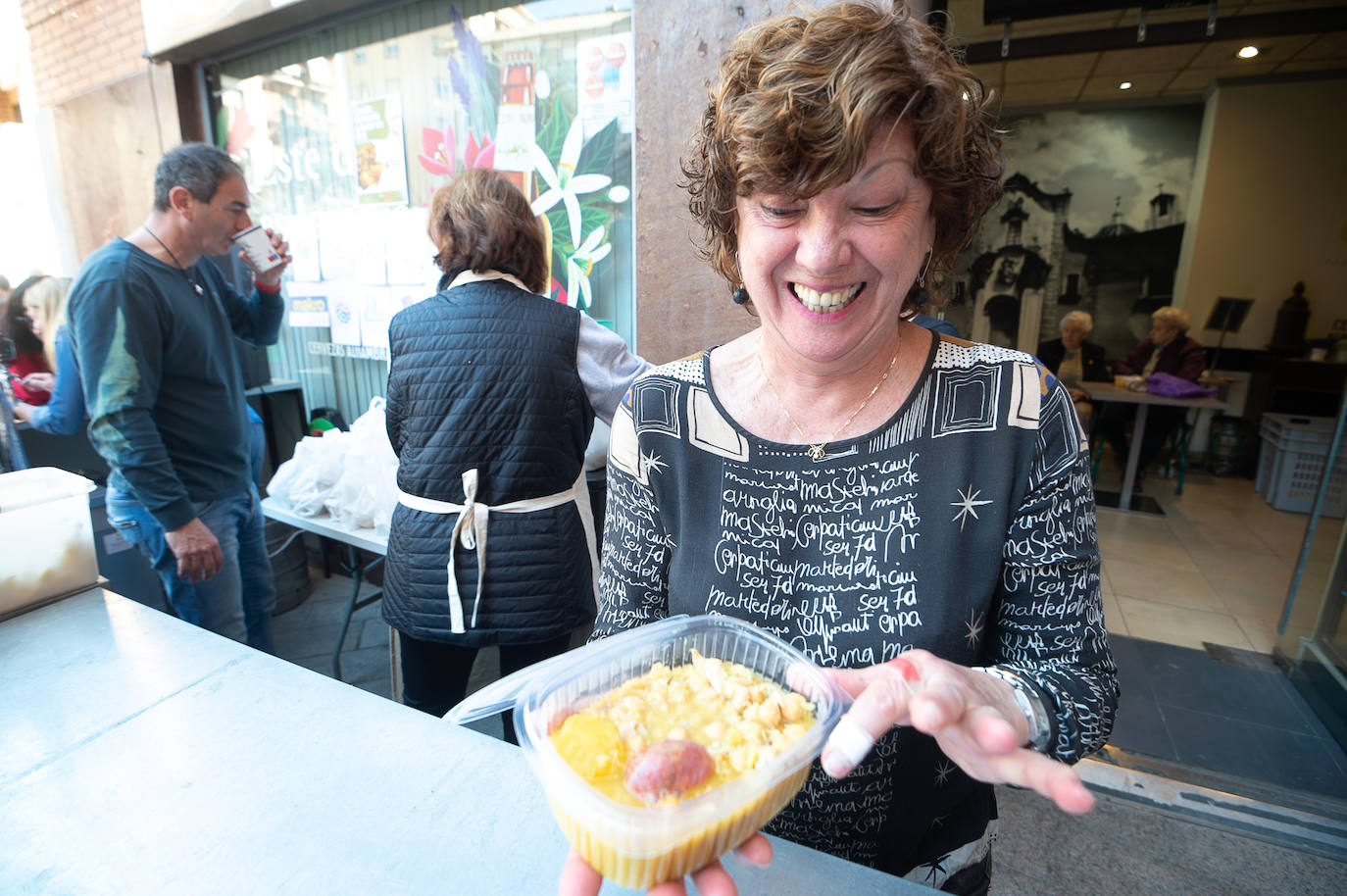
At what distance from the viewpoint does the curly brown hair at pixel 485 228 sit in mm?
2125

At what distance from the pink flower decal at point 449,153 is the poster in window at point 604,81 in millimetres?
597

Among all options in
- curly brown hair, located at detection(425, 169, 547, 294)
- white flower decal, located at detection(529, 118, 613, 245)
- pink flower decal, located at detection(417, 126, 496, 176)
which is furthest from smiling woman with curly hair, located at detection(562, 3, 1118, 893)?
pink flower decal, located at detection(417, 126, 496, 176)

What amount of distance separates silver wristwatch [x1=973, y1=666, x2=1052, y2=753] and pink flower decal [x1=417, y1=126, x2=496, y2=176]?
3.38 meters

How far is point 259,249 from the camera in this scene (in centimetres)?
292

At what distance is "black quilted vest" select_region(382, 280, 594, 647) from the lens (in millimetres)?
2092

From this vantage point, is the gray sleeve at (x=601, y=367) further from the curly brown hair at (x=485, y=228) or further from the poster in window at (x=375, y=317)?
the poster in window at (x=375, y=317)

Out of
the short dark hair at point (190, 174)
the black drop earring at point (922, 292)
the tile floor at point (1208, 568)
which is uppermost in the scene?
the short dark hair at point (190, 174)

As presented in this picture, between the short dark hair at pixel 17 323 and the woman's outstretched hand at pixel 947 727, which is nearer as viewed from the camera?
the woman's outstretched hand at pixel 947 727

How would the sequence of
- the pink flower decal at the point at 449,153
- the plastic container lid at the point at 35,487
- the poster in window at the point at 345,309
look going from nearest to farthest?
1. the plastic container lid at the point at 35,487
2. the pink flower decal at the point at 449,153
3. the poster in window at the point at 345,309

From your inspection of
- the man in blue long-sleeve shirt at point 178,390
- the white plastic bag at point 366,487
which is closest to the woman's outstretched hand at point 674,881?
the man in blue long-sleeve shirt at point 178,390

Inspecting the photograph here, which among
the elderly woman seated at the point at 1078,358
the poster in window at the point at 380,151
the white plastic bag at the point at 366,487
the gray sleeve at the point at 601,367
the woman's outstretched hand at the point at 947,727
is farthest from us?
the elderly woman seated at the point at 1078,358

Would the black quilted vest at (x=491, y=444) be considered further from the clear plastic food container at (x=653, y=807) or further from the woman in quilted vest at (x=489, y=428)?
the clear plastic food container at (x=653, y=807)

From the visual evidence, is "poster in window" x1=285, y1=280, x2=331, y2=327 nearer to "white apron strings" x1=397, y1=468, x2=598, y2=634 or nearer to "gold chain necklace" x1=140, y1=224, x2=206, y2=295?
"gold chain necklace" x1=140, y1=224, x2=206, y2=295

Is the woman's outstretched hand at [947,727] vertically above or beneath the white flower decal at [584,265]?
beneath
